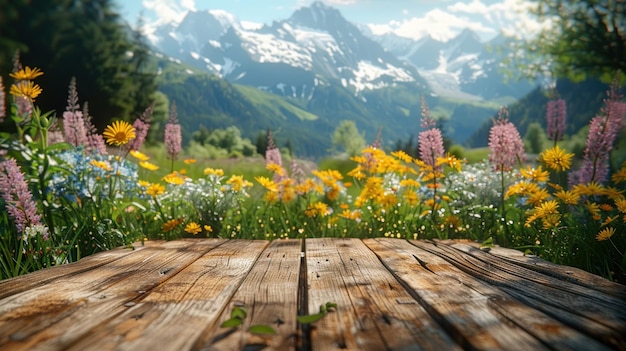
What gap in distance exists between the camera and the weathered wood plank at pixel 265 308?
4.77 ft

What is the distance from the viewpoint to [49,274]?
2418 mm

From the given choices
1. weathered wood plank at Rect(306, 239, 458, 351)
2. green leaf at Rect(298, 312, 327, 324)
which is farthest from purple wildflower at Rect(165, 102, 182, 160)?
green leaf at Rect(298, 312, 327, 324)

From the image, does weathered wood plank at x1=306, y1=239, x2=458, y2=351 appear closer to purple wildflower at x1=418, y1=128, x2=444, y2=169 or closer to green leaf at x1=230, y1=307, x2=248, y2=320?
green leaf at x1=230, y1=307, x2=248, y2=320

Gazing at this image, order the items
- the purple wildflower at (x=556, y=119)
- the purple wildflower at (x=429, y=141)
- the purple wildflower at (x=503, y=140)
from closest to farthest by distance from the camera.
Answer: the purple wildflower at (x=503, y=140), the purple wildflower at (x=429, y=141), the purple wildflower at (x=556, y=119)

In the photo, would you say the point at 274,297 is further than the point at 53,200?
No

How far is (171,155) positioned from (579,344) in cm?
413

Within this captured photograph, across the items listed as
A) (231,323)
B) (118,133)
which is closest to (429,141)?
(118,133)

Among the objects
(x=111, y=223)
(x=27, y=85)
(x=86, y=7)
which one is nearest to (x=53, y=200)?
(x=111, y=223)

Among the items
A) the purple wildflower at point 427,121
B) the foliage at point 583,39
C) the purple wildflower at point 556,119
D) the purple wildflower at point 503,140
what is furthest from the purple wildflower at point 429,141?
the foliage at point 583,39

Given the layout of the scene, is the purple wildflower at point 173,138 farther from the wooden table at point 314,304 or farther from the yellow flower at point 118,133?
the wooden table at point 314,304

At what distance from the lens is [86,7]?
26203mm

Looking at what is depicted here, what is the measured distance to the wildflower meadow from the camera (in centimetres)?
323

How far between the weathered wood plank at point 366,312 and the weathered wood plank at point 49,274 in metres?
1.17

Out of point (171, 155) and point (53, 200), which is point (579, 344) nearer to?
point (53, 200)
